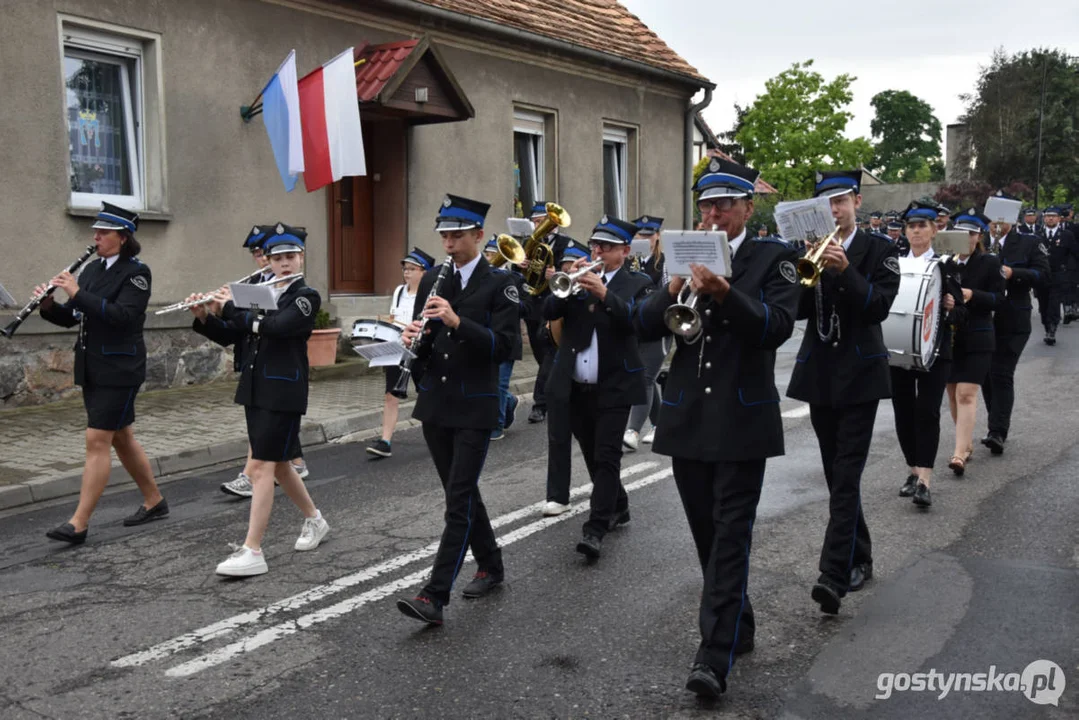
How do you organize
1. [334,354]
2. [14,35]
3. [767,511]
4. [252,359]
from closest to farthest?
[252,359]
[767,511]
[14,35]
[334,354]

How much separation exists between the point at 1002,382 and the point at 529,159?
10.5 metres

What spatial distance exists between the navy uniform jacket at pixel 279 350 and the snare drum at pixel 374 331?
0.97 metres

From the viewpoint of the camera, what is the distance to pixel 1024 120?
203 feet

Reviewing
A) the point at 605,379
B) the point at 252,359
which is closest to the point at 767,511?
the point at 605,379

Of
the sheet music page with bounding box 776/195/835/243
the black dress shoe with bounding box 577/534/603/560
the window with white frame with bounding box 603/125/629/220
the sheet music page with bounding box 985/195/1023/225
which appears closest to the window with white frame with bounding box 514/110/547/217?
the window with white frame with bounding box 603/125/629/220

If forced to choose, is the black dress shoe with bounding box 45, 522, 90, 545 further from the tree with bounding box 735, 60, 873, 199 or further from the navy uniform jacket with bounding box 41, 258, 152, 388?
the tree with bounding box 735, 60, 873, 199

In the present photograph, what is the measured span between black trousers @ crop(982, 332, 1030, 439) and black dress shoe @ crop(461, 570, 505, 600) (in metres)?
5.18

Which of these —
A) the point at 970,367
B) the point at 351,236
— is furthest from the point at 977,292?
the point at 351,236

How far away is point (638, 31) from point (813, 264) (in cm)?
1746

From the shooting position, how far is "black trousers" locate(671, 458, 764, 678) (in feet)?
13.9

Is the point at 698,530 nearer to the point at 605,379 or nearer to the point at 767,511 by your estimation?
the point at 605,379

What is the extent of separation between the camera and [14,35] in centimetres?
1104

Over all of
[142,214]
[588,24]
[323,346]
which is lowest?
[323,346]

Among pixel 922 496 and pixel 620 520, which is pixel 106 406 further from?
pixel 922 496
